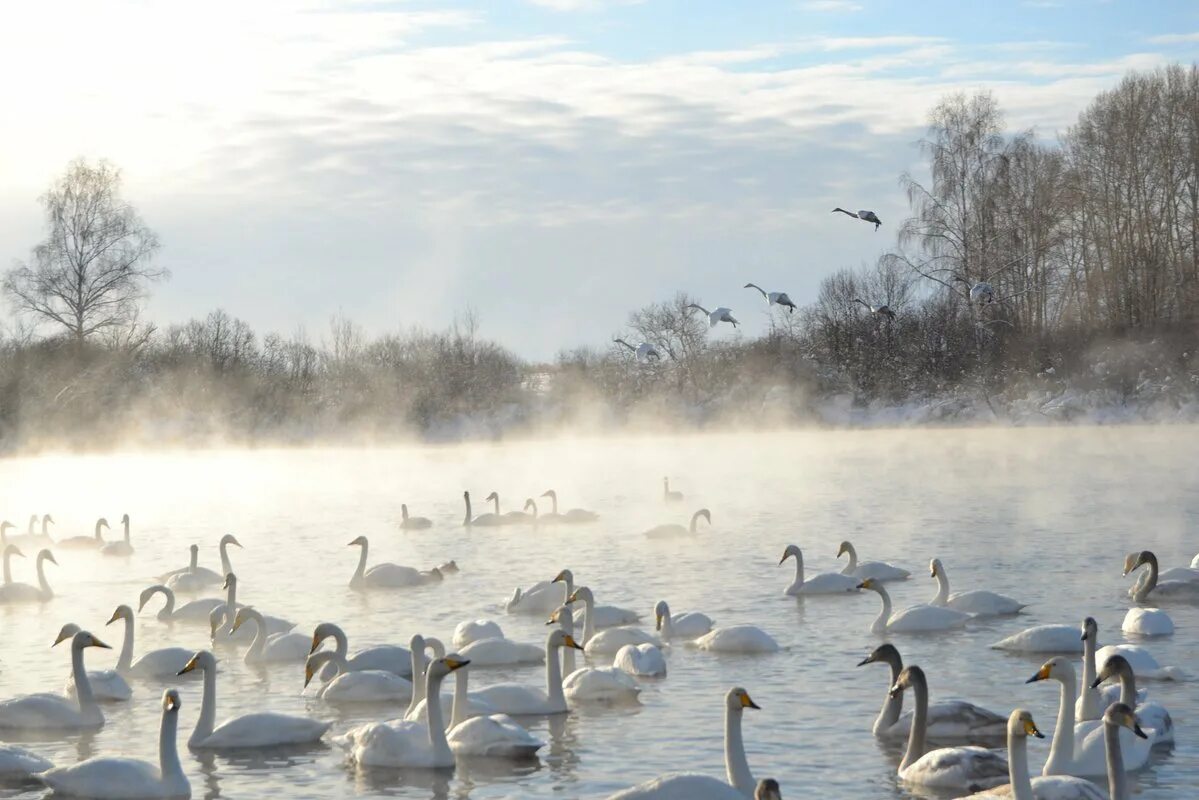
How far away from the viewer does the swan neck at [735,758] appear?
7.82 meters

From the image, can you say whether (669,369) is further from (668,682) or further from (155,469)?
(668,682)

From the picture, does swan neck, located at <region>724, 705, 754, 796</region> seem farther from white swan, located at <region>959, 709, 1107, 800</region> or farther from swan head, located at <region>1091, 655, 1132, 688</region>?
swan head, located at <region>1091, 655, 1132, 688</region>

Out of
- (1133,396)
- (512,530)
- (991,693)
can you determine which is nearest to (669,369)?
(1133,396)

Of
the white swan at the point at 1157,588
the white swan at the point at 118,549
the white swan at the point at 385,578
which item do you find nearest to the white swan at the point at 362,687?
the white swan at the point at 385,578

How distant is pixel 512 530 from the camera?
24781 mm

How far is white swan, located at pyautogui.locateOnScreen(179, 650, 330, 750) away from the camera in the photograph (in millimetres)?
9531

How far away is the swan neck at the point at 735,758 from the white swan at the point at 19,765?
12.7ft

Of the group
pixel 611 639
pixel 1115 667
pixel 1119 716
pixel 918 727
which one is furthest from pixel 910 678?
pixel 611 639

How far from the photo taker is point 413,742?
8.95 meters

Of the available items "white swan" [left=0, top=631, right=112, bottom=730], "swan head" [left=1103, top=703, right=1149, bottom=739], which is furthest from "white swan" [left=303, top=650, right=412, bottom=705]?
"swan head" [left=1103, top=703, right=1149, bottom=739]

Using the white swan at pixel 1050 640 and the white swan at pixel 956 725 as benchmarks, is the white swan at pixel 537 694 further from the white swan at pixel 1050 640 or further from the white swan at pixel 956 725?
the white swan at pixel 1050 640

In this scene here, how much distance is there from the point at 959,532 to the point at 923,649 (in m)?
9.62

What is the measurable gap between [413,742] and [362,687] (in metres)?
1.96

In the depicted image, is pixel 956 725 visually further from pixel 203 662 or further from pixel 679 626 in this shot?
pixel 203 662
